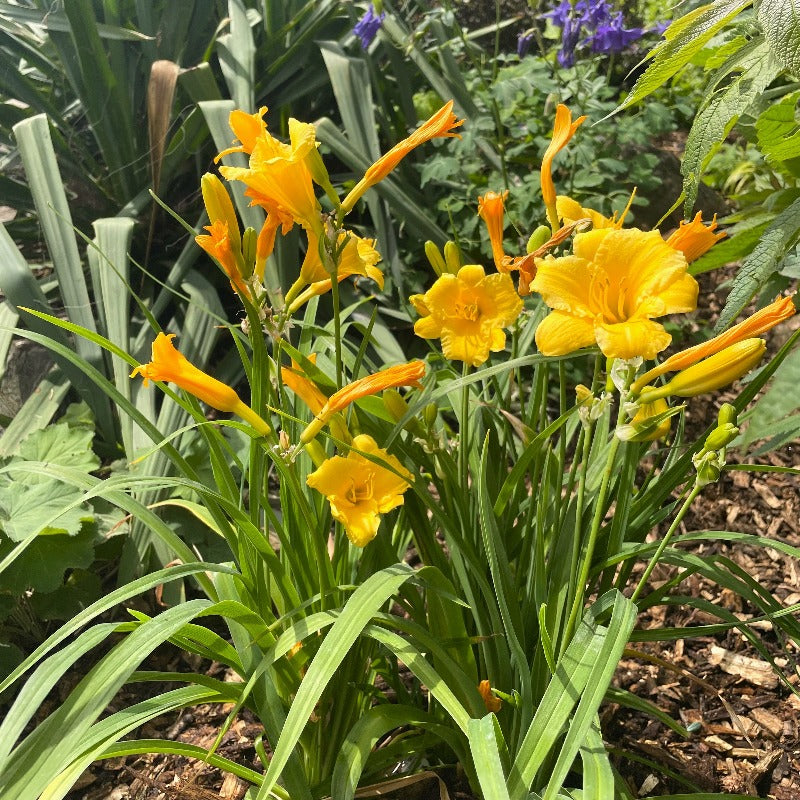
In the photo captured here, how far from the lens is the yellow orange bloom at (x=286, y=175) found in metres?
1.02

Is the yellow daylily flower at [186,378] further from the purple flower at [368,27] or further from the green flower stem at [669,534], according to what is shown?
the purple flower at [368,27]

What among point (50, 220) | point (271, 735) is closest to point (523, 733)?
point (271, 735)

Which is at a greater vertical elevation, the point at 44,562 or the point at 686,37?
the point at 686,37

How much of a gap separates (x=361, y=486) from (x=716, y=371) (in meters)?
0.50

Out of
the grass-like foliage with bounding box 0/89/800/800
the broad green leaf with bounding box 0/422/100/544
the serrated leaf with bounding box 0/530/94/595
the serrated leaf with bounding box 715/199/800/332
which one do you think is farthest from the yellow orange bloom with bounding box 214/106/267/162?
the serrated leaf with bounding box 0/530/94/595

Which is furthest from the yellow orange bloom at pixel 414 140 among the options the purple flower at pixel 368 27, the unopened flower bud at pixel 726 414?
the purple flower at pixel 368 27

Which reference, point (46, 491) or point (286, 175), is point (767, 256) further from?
point (46, 491)

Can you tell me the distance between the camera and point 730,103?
0.91 meters

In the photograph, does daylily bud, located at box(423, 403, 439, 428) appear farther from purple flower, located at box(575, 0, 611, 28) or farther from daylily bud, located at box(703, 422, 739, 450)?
purple flower, located at box(575, 0, 611, 28)

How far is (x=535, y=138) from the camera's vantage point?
2.82m

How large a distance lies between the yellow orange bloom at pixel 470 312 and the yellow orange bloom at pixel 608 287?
9.0 inches

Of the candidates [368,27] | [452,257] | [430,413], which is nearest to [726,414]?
[430,413]

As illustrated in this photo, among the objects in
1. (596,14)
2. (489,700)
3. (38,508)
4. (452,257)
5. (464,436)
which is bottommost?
(489,700)

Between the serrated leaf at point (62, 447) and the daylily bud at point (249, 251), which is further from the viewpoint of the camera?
the serrated leaf at point (62, 447)
